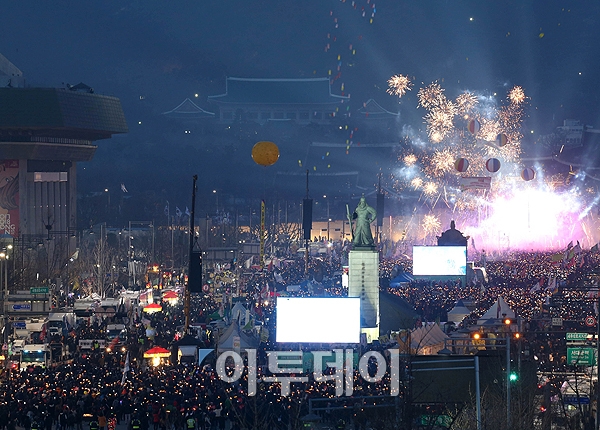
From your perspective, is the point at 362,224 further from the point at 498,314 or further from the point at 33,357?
the point at 33,357

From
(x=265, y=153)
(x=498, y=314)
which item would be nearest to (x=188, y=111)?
(x=265, y=153)

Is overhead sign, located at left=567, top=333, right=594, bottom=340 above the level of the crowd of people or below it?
above

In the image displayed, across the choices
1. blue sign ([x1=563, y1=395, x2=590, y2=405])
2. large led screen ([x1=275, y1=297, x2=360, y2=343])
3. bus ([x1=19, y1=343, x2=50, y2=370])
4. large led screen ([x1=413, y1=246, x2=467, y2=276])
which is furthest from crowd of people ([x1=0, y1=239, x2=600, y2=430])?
large led screen ([x1=413, y1=246, x2=467, y2=276])

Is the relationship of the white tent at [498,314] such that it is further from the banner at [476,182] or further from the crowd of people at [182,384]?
the banner at [476,182]

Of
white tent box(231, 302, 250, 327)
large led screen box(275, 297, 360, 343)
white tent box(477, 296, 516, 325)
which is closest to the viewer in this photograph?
large led screen box(275, 297, 360, 343)

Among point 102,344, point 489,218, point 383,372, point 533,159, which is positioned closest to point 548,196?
point 489,218

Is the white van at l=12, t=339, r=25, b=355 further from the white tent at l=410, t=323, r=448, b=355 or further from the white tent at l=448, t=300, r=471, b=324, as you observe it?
the white tent at l=448, t=300, r=471, b=324
